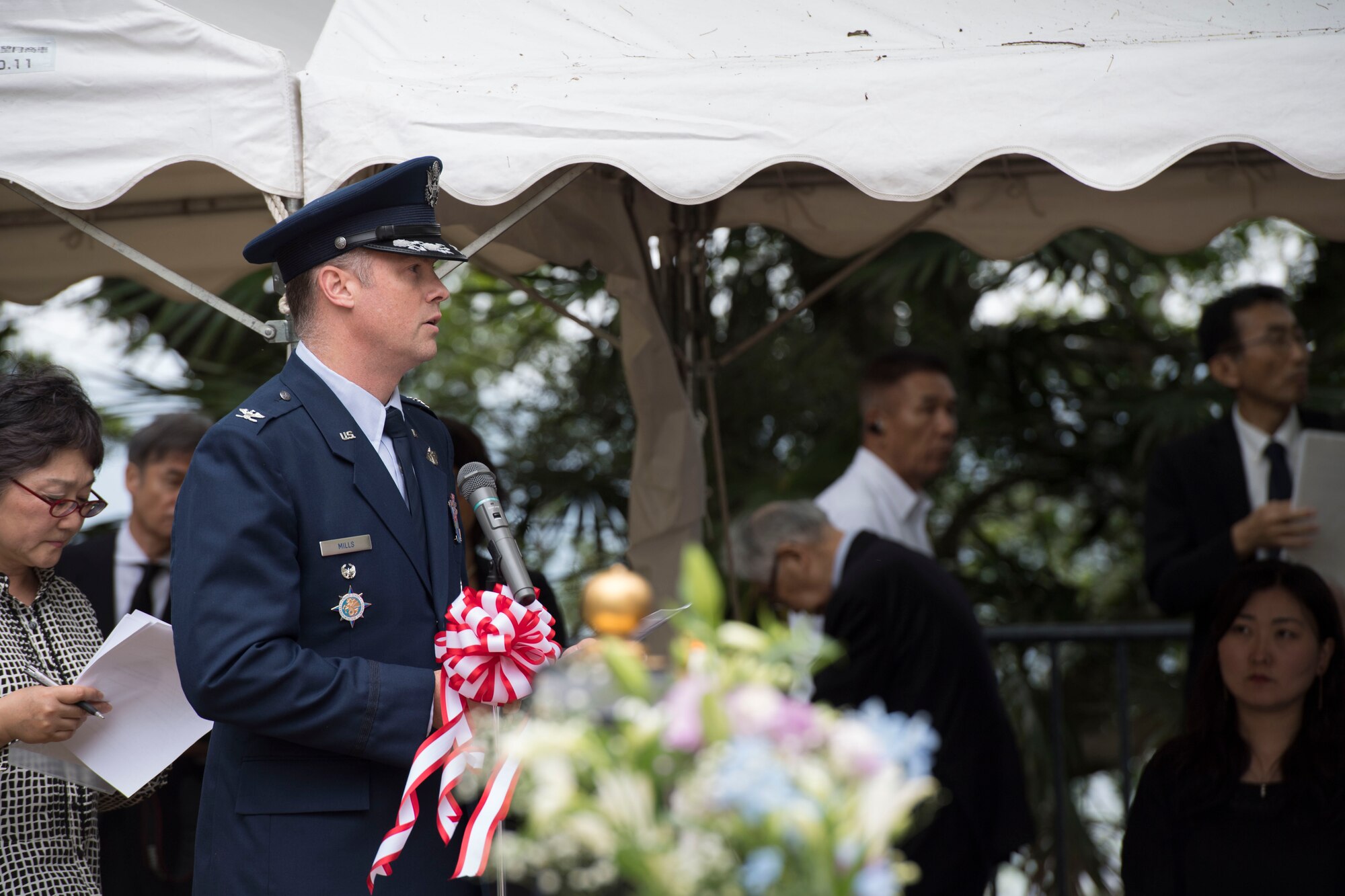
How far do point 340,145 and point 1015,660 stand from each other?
3.26 m

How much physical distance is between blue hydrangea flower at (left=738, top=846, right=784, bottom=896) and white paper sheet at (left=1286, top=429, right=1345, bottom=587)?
2714mm

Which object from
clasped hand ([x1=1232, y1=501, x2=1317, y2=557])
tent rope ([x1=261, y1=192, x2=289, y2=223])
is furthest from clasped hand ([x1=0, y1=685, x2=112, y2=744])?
clasped hand ([x1=1232, y1=501, x2=1317, y2=557])

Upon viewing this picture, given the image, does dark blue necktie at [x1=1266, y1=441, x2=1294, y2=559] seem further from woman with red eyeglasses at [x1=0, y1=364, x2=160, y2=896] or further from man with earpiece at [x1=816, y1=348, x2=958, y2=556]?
woman with red eyeglasses at [x1=0, y1=364, x2=160, y2=896]

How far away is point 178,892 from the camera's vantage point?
12.0 ft

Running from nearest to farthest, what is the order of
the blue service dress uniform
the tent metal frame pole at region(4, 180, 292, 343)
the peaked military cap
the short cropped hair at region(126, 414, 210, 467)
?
the blue service dress uniform
the peaked military cap
the tent metal frame pole at region(4, 180, 292, 343)
the short cropped hair at region(126, 414, 210, 467)

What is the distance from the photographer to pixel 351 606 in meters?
2.09

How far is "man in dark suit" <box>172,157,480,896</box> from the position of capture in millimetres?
1966

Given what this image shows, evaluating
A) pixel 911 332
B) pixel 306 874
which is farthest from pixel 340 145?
pixel 911 332

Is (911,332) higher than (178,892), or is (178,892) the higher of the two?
(911,332)

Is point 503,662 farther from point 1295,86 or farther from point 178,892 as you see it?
point 178,892

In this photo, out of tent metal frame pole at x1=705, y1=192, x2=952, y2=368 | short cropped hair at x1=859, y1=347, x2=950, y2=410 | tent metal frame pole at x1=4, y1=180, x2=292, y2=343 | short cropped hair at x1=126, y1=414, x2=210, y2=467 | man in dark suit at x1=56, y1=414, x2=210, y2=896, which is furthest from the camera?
short cropped hair at x1=859, y1=347, x2=950, y2=410

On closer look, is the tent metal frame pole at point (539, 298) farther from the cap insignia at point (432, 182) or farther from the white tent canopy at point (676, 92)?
the cap insignia at point (432, 182)

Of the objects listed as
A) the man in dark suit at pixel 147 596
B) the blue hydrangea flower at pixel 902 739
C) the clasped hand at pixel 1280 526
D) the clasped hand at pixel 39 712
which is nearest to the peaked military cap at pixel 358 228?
the clasped hand at pixel 39 712

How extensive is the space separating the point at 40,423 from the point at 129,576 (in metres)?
1.38
